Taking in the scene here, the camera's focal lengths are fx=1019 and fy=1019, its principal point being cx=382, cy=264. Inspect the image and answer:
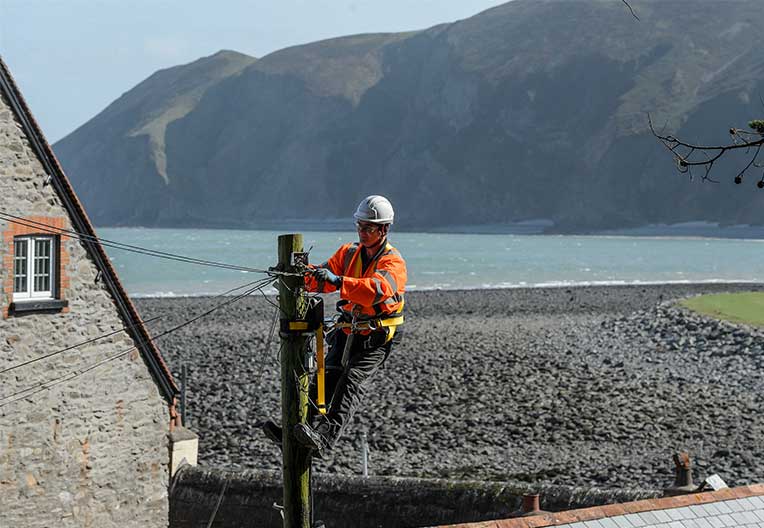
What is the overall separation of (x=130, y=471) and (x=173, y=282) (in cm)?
10470

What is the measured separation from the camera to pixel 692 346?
50281 millimetres

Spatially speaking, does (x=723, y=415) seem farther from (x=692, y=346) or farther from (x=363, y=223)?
(x=363, y=223)

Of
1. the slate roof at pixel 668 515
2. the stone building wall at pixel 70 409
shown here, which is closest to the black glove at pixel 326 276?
the slate roof at pixel 668 515

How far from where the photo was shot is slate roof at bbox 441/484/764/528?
9617mm

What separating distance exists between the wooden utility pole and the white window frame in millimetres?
9592

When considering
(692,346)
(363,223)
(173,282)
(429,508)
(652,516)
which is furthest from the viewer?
(173,282)

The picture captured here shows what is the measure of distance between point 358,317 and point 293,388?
879 mm

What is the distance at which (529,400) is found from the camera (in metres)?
38.2

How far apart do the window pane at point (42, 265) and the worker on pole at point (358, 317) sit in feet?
30.7

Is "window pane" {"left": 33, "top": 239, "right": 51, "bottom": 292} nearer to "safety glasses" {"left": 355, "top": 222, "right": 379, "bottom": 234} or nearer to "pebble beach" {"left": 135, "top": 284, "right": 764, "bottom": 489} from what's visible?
"pebble beach" {"left": 135, "top": 284, "right": 764, "bottom": 489}

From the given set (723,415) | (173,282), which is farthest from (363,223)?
(173,282)

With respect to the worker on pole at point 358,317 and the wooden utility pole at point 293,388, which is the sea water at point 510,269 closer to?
the worker on pole at point 358,317

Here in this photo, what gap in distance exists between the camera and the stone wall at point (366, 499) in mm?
16828

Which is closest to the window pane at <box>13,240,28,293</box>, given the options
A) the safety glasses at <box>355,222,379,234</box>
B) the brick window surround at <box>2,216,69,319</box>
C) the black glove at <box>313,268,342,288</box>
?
the brick window surround at <box>2,216,69,319</box>
